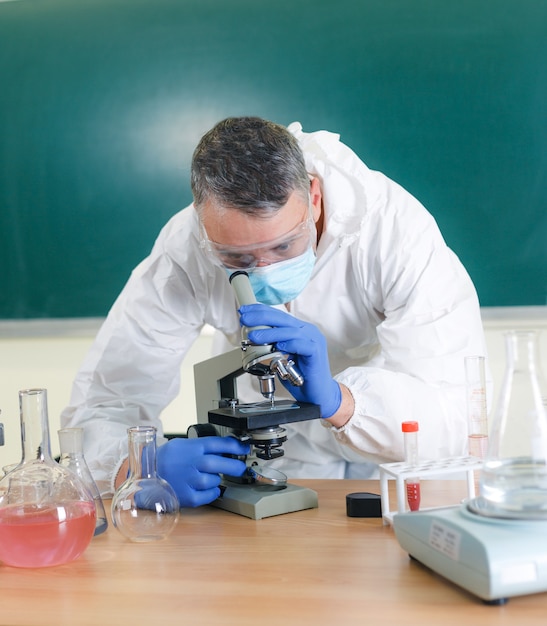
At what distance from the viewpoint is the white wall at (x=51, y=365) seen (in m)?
3.18

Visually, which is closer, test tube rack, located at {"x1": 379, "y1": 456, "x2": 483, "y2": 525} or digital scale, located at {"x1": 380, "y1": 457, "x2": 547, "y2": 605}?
digital scale, located at {"x1": 380, "y1": 457, "x2": 547, "y2": 605}

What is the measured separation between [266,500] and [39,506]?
1.41ft

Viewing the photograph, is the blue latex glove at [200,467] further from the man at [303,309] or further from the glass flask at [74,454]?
the glass flask at [74,454]

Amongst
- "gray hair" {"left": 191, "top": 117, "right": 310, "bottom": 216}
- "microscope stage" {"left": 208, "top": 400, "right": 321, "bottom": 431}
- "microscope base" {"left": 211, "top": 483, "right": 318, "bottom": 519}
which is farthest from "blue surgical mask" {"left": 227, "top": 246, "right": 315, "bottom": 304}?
"microscope base" {"left": 211, "top": 483, "right": 318, "bottom": 519}

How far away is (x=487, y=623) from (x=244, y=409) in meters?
0.65

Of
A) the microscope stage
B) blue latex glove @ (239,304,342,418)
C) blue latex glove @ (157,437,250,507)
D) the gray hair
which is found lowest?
blue latex glove @ (157,437,250,507)

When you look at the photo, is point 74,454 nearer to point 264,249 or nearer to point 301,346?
point 301,346

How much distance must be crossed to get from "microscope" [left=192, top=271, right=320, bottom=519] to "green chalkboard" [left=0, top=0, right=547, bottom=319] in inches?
59.5

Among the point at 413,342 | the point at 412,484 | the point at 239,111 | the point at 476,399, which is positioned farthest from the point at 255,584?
the point at 239,111

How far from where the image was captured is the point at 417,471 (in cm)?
133

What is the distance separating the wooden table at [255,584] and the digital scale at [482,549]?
1.1 inches

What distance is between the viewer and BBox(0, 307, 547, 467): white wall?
318 centimetres

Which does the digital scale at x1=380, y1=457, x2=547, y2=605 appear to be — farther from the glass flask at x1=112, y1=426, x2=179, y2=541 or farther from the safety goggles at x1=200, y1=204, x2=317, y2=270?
the safety goggles at x1=200, y1=204, x2=317, y2=270

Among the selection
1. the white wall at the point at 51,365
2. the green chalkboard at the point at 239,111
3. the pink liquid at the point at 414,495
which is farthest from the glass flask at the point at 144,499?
the green chalkboard at the point at 239,111
